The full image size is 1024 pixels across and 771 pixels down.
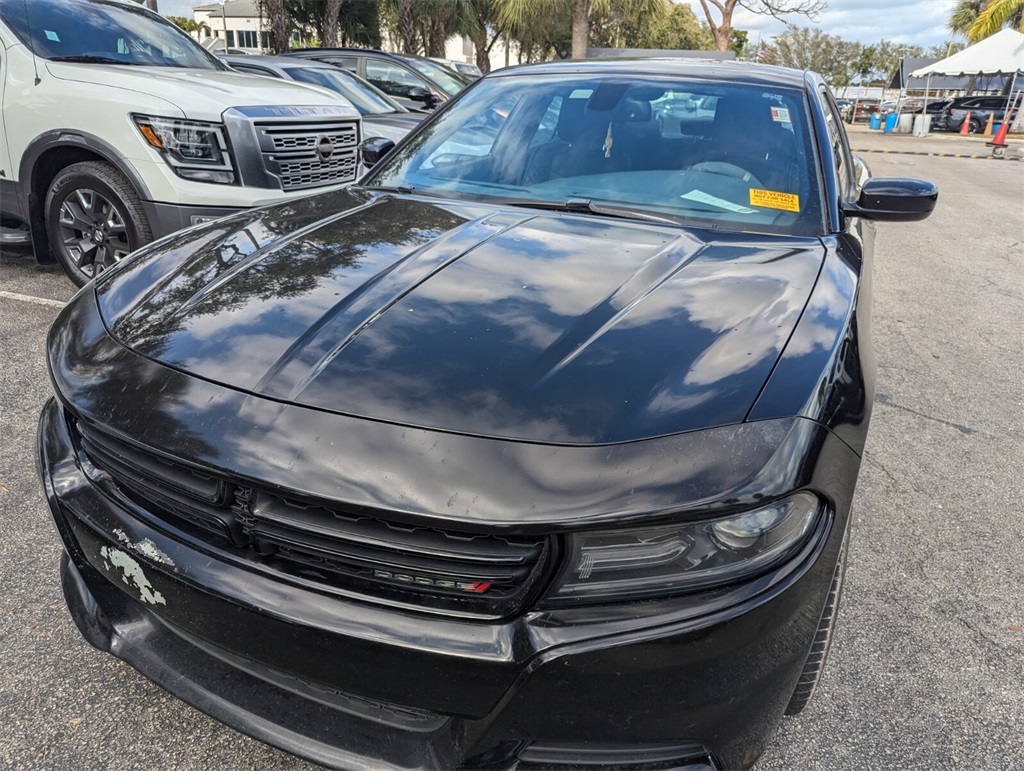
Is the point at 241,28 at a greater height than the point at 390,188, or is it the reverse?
the point at 241,28

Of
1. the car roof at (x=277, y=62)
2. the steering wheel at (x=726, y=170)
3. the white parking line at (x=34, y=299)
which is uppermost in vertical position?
the car roof at (x=277, y=62)

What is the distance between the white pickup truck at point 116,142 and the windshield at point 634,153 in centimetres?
189

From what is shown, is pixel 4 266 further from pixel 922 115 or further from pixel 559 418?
pixel 922 115

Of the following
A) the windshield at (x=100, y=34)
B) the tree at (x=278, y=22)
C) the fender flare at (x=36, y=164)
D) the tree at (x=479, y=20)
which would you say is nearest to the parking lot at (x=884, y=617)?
the fender flare at (x=36, y=164)

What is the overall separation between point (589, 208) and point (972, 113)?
1376 inches

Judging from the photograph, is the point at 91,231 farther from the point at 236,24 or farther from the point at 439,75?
the point at 236,24

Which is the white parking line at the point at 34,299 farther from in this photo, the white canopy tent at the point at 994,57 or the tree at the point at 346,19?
the white canopy tent at the point at 994,57

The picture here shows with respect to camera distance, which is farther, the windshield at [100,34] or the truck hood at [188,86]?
the windshield at [100,34]

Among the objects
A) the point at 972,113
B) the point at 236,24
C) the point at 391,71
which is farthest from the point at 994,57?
the point at 236,24

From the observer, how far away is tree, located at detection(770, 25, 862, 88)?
70250 millimetres

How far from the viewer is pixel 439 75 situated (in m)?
10.9

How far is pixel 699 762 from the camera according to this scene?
129 cm

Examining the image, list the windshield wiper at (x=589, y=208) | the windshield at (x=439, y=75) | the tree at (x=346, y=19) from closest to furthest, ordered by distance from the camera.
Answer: the windshield wiper at (x=589, y=208) → the windshield at (x=439, y=75) → the tree at (x=346, y=19)

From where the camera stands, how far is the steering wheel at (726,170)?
8.10 feet
